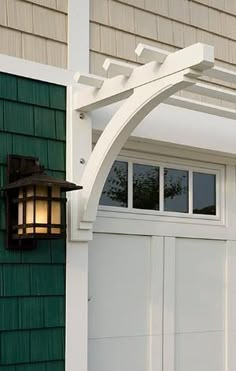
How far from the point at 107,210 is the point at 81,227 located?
1.45 ft

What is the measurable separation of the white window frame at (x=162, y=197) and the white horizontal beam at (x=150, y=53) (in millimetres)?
1004

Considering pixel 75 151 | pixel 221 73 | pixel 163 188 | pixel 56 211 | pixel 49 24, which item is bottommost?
Result: pixel 56 211

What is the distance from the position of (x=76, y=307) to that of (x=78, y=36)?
133cm

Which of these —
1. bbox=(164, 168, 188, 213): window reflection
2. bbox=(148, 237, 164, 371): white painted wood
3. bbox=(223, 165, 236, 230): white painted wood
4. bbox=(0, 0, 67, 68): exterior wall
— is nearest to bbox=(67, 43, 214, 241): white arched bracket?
bbox=(0, 0, 67, 68): exterior wall

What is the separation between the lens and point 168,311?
153 inches

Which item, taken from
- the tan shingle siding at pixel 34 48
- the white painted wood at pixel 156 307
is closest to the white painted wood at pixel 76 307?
the white painted wood at pixel 156 307

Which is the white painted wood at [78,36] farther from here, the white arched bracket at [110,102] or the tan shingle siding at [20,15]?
the tan shingle siding at [20,15]

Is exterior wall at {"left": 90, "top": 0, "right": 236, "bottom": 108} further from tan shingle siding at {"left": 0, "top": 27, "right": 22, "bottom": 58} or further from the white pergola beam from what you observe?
tan shingle siding at {"left": 0, "top": 27, "right": 22, "bottom": 58}

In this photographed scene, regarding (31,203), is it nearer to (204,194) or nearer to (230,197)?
(204,194)

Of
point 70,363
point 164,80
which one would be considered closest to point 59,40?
point 164,80

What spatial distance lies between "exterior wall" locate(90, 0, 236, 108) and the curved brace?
1.78 ft

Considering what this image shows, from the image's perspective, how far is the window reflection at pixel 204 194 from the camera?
165 inches

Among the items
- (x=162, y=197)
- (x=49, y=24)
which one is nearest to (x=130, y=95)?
(x=49, y=24)

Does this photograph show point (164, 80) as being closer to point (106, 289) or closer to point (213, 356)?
point (106, 289)
